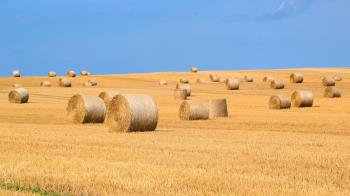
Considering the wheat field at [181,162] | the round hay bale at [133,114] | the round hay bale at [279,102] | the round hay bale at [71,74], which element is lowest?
the wheat field at [181,162]

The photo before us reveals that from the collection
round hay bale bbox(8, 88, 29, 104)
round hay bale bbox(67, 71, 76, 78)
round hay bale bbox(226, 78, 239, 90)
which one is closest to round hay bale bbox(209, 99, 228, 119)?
round hay bale bbox(8, 88, 29, 104)

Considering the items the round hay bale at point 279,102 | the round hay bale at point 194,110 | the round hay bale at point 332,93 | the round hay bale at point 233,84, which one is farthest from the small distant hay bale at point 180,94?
the round hay bale at point 194,110

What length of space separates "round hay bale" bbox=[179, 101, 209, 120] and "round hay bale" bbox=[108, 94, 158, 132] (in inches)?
235

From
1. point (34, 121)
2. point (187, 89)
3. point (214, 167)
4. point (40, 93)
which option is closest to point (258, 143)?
point (214, 167)

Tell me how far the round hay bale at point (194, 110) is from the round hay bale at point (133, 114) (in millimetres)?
5981

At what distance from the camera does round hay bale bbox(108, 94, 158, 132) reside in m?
17.4

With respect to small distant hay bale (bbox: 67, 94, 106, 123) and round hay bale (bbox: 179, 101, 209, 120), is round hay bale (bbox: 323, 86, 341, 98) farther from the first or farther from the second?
small distant hay bale (bbox: 67, 94, 106, 123)

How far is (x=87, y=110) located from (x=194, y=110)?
4.38m

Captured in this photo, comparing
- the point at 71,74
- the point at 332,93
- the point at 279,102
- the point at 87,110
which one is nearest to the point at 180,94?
the point at 332,93

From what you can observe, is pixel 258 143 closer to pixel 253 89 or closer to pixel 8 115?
pixel 8 115

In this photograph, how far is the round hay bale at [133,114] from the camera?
17.4 m

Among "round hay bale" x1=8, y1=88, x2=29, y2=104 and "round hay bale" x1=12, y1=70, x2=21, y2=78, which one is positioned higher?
"round hay bale" x1=12, y1=70, x2=21, y2=78

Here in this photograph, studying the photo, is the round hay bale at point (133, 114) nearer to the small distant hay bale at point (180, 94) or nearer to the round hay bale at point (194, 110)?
the round hay bale at point (194, 110)

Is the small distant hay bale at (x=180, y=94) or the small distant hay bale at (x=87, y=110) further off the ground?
the small distant hay bale at (x=180, y=94)
